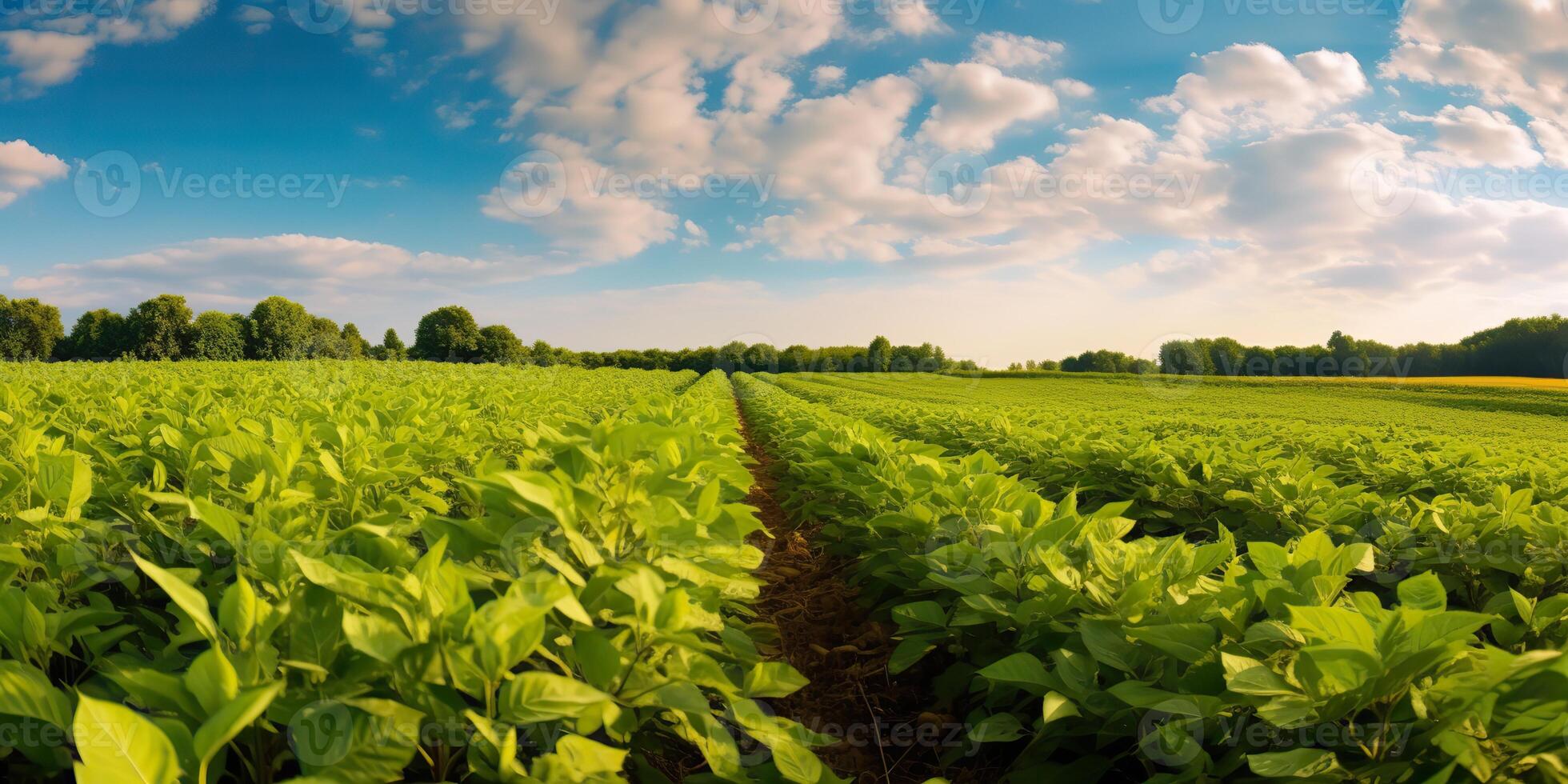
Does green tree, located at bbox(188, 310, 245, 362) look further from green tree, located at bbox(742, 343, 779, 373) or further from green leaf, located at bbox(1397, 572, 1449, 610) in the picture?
green leaf, located at bbox(1397, 572, 1449, 610)

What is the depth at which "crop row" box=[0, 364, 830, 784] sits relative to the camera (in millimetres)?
1181

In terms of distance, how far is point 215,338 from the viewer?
67.8m

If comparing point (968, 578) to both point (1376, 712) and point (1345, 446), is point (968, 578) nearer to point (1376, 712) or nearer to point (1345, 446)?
point (1376, 712)

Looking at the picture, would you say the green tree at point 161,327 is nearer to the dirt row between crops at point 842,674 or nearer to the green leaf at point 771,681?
the dirt row between crops at point 842,674

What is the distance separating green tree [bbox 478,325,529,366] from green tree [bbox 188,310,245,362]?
→ 2691 cm

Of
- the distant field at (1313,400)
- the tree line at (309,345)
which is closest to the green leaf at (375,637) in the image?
the distant field at (1313,400)

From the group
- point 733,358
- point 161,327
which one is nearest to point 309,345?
point 161,327

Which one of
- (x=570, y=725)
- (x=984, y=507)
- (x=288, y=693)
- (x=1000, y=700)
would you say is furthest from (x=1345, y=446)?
(x=288, y=693)

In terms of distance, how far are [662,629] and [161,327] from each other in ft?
299

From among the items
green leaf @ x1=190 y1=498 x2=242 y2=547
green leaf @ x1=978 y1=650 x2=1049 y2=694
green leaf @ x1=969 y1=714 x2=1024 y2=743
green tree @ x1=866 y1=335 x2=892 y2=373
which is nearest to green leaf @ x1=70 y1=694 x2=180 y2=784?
green leaf @ x1=190 y1=498 x2=242 y2=547

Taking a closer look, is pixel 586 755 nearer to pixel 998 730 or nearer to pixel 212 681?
pixel 212 681

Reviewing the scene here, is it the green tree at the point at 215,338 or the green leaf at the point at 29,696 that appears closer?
the green leaf at the point at 29,696

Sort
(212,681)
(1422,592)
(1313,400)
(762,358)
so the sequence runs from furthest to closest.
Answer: (762,358)
(1313,400)
(1422,592)
(212,681)

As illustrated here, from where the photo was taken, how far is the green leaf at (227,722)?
0.97m
